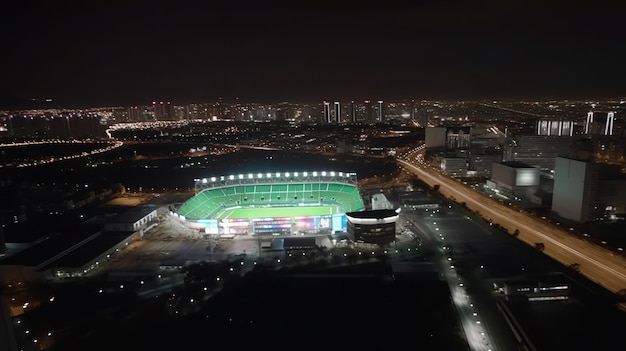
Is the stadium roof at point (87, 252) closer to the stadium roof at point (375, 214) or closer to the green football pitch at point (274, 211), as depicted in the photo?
the green football pitch at point (274, 211)

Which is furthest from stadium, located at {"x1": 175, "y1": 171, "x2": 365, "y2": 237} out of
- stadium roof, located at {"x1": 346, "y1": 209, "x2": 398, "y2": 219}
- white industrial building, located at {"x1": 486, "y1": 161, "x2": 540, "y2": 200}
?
white industrial building, located at {"x1": 486, "y1": 161, "x2": 540, "y2": 200}

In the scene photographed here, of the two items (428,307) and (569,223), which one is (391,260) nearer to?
(428,307)

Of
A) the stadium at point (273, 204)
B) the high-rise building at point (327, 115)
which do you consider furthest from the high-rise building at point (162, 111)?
the stadium at point (273, 204)

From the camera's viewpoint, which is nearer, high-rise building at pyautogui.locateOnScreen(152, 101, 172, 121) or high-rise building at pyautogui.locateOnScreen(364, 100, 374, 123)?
high-rise building at pyautogui.locateOnScreen(364, 100, 374, 123)

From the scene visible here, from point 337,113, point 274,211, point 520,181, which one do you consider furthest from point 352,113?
point 274,211

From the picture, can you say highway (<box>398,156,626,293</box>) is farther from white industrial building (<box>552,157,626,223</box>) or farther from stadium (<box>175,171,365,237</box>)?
stadium (<box>175,171,365,237</box>)

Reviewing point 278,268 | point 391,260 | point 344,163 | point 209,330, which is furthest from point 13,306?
point 344,163

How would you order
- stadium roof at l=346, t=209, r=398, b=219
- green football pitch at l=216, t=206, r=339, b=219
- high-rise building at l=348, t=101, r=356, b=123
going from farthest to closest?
high-rise building at l=348, t=101, r=356, b=123 → green football pitch at l=216, t=206, r=339, b=219 → stadium roof at l=346, t=209, r=398, b=219

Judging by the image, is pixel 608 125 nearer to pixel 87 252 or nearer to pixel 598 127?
pixel 598 127
